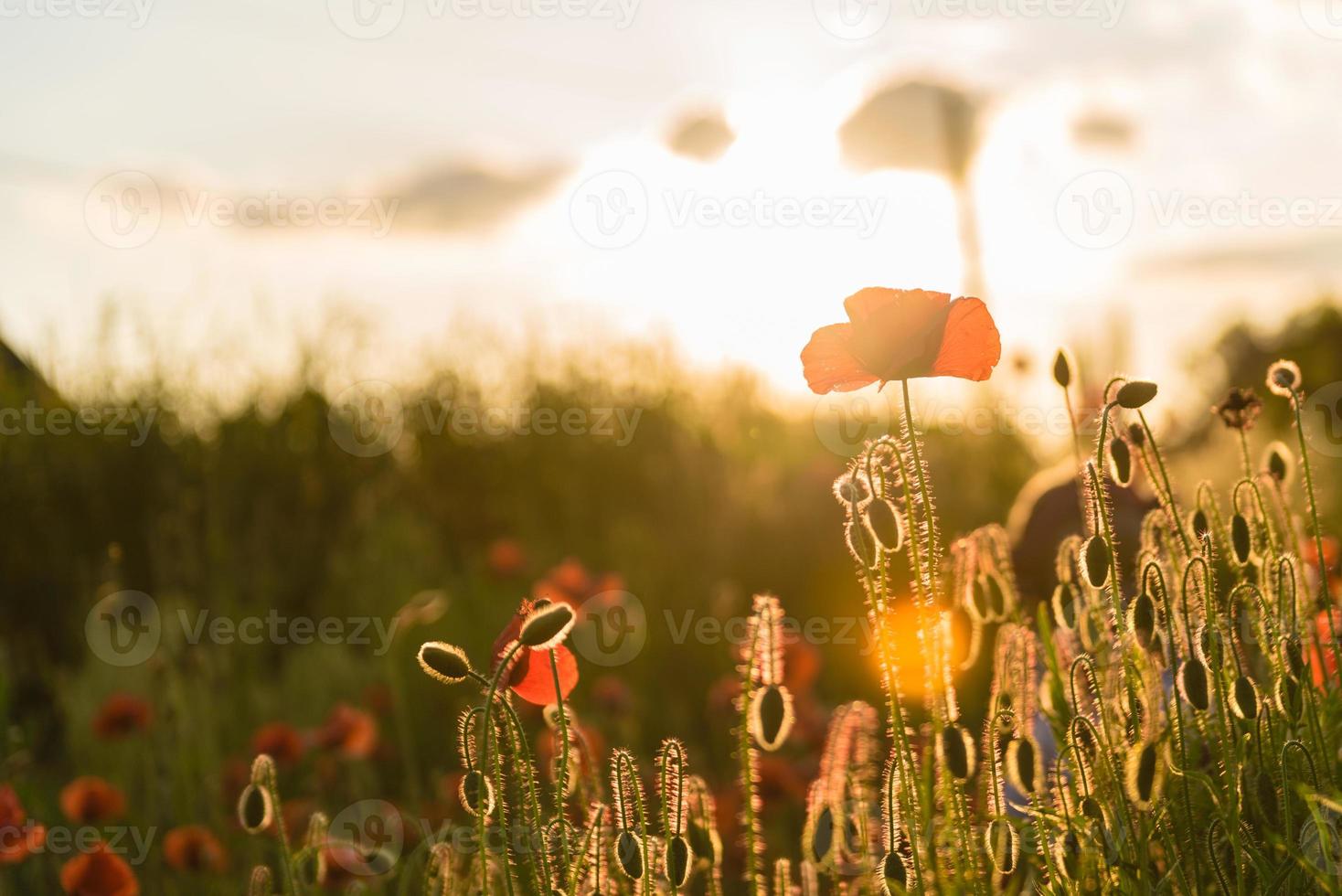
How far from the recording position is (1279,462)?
2.17m

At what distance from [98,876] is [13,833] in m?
0.21

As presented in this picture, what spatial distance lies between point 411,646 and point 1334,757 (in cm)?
537

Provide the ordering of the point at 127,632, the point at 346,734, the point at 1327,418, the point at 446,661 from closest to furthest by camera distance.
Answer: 1. the point at 446,661
2. the point at 346,734
3. the point at 127,632
4. the point at 1327,418

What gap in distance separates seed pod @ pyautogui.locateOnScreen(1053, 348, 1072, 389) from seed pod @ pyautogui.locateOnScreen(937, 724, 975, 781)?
0.55 metres

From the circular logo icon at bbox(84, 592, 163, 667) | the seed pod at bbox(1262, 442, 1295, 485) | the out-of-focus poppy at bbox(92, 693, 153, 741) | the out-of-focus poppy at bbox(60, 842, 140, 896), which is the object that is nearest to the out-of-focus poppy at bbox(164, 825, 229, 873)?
the out-of-focus poppy at bbox(60, 842, 140, 896)

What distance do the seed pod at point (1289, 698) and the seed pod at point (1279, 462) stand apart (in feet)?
1.52

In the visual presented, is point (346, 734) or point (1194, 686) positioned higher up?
point (1194, 686)

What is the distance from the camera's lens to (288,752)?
3705 mm

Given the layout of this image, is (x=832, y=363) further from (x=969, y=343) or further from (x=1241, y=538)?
(x=1241, y=538)

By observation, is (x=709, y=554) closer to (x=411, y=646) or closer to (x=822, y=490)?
(x=822, y=490)

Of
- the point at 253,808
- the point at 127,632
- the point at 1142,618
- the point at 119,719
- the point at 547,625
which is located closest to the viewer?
the point at 547,625

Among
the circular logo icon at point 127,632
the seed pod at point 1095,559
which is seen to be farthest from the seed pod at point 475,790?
the circular logo icon at point 127,632

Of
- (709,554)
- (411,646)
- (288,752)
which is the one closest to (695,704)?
(709,554)

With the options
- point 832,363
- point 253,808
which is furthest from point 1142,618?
point 253,808
